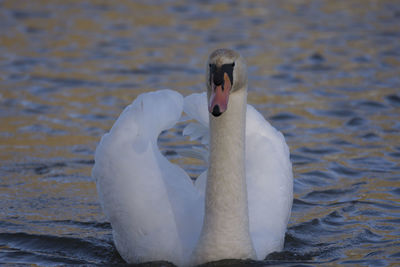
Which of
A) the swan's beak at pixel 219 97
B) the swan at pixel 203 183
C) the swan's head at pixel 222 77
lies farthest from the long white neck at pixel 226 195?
the swan's beak at pixel 219 97

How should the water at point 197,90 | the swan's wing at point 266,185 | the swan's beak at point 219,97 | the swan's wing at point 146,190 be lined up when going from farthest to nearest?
the water at point 197,90
the swan's wing at point 266,185
the swan's wing at point 146,190
the swan's beak at point 219,97

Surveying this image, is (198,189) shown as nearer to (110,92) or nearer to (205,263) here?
Result: (205,263)

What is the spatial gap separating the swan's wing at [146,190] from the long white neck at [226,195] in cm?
24

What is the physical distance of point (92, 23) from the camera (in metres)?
17.0

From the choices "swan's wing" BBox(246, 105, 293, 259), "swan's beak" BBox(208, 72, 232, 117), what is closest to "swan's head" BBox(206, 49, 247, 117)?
"swan's beak" BBox(208, 72, 232, 117)

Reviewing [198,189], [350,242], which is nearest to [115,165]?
[198,189]

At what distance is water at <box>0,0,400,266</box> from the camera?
690 cm

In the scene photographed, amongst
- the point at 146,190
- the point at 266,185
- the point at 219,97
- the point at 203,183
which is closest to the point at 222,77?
the point at 219,97

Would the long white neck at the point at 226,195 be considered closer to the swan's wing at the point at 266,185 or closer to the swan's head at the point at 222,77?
the swan's head at the point at 222,77

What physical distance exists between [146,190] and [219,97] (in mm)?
1294

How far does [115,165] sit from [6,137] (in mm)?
4135

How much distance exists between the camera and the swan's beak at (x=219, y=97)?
4.86 m

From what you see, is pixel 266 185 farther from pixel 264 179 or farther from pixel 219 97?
pixel 219 97

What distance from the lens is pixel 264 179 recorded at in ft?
21.0
